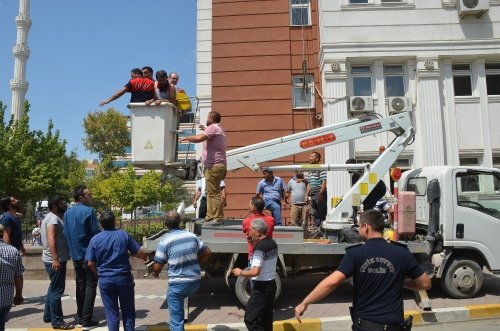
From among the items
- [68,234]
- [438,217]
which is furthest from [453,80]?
[68,234]

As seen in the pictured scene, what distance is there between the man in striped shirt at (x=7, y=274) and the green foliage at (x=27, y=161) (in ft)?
85.2

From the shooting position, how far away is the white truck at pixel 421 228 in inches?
253

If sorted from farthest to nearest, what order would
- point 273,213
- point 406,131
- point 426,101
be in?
point 426,101 → point 273,213 → point 406,131

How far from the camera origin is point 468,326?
19.4ft

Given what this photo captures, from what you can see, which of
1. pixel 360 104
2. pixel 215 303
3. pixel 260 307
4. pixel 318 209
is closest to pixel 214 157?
pixel 260 307

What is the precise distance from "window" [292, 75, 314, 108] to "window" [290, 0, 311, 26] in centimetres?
223

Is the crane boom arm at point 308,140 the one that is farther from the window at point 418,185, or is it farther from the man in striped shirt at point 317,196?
the man in striped shirt at point 317,196

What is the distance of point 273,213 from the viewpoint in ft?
28.8

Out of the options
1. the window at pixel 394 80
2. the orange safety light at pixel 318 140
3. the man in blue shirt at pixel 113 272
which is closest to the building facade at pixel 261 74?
the window at pixel 394 80

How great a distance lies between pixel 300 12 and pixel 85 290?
13273 millimetres

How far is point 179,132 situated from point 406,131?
4.31m

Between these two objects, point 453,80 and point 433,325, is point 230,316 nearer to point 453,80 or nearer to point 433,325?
point 433,325

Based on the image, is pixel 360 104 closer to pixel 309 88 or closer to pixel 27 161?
pixel 309 88

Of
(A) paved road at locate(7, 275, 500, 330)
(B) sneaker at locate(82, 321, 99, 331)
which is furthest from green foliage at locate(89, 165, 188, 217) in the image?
(B) sneaker at locate(82, 321, 99, 331)
